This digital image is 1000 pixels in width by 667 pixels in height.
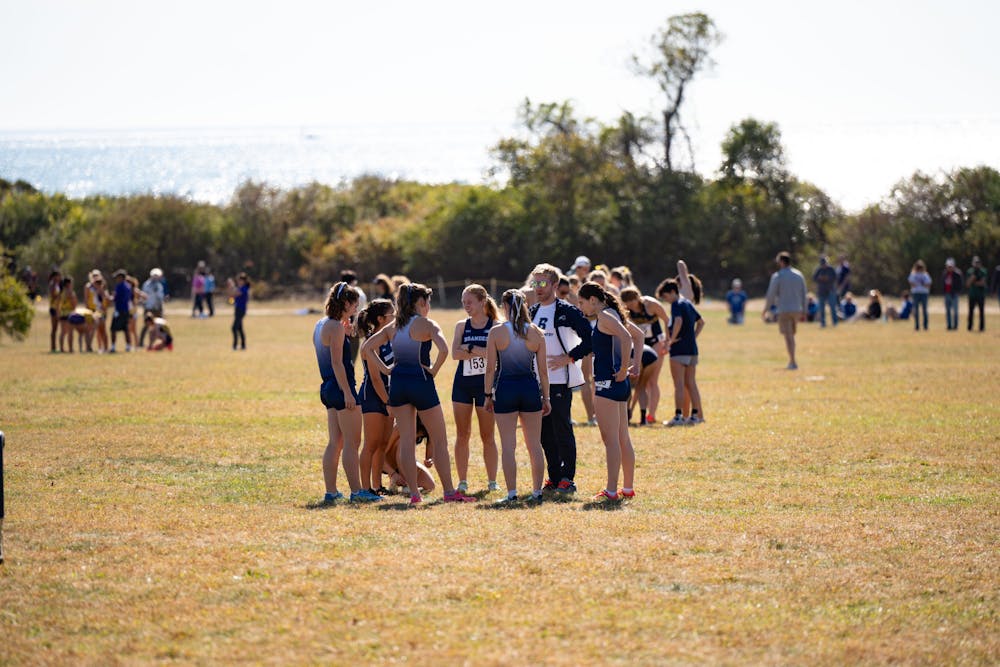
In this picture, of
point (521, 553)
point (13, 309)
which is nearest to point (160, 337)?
point (13, 309)

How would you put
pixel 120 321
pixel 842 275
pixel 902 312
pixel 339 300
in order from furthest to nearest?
1. pixel 842 275
2. pixel 902 312
3. pixel 120 321
4. pixel 339 300

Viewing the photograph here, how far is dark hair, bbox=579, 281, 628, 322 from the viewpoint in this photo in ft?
31.6

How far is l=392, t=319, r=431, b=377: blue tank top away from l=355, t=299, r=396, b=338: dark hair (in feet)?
1.28

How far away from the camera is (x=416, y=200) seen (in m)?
69.6

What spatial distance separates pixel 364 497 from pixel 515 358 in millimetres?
1707

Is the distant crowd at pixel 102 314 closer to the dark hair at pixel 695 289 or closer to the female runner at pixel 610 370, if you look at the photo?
the dark hair at pixel 695 289

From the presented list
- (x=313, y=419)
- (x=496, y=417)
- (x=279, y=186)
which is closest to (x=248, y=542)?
(x=496, y=417)

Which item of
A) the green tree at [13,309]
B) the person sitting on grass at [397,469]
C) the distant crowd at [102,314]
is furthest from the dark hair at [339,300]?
the green tree at [13,309]

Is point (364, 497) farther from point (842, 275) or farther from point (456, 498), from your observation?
point (842, 275)

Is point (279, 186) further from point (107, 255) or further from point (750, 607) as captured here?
point (750, 607)

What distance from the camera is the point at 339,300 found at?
937cm

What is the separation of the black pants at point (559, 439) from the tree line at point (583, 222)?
141 ft

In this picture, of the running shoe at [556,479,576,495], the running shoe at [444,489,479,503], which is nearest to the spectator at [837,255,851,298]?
the running shoe at [556,479,576,495]

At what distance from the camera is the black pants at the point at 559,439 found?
10.3 m
